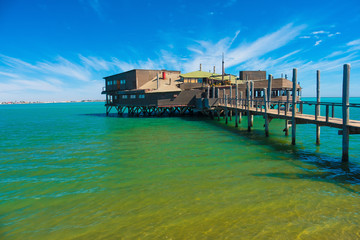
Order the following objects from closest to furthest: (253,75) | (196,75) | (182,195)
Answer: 1. (182,195)
2. (196,75)
3. (253,75)

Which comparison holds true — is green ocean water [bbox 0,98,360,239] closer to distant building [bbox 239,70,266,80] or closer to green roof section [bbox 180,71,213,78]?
green roof section [bbox 180,71,213,78]

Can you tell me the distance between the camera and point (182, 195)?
316 inches

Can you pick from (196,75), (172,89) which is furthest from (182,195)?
(196,75)

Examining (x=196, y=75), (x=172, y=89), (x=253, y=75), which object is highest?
(x=253, y=75)

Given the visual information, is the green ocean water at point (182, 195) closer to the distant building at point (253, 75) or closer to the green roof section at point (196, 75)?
the green roof section at point (196, 75)

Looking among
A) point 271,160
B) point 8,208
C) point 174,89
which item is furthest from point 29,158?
point 174,89

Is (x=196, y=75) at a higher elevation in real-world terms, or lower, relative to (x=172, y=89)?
higher

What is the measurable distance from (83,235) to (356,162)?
12599 mm

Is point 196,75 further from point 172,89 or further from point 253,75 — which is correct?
point 253,75

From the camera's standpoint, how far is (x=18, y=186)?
30.8 ft

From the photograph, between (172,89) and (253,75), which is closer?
(172,89)

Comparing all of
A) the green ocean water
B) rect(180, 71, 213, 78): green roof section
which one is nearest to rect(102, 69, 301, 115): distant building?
rect(180, 71, 213, 78): green roof section

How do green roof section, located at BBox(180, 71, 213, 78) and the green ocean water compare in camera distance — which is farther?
green roof section, located at BBox(180, 71, 213, 78)

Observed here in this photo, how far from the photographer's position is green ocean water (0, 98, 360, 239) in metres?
6.07
